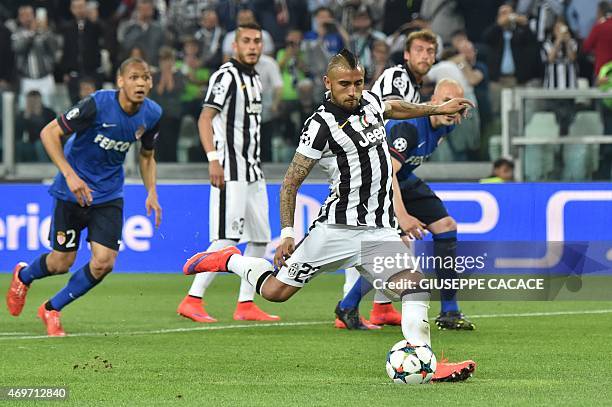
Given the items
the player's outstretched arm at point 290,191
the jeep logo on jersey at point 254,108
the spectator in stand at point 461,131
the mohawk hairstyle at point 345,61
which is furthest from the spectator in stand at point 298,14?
the player's outstretched arm at point 290,191

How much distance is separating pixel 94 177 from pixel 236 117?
1.77 m

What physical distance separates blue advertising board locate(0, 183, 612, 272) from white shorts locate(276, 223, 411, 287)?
7114 millimetres

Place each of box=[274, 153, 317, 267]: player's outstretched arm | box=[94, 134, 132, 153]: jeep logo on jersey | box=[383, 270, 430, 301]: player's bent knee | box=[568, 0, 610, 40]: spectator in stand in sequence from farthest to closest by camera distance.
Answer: box=[568, 0, 610, 40]: spectator in stand
box=[94, 134, 132, 153]: jeep logo on jersey
box=[274, 153, 317, 267]: player's outstretched arm
box=[383, 270, 430, 301]: player's bent knee

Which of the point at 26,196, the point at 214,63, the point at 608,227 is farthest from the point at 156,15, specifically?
the point at 608,227

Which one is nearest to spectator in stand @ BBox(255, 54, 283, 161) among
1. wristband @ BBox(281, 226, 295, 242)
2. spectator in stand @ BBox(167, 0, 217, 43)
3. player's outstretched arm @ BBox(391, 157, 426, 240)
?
spectator in stand @ BBox(167, 0, 217, 43)

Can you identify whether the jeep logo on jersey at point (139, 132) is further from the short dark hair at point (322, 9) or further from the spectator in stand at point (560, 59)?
the spectator in stand at point (560, 59)

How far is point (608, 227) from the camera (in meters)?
14.8

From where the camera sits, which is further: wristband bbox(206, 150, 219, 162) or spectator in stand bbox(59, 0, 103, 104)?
spectator in stand bbox(59, 0, 103, 104)

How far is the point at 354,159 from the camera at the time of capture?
7766 mm

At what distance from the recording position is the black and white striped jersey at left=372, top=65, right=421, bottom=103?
33.0 feet

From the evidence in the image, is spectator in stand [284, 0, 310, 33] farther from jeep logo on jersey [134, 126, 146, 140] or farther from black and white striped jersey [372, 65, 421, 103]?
black and white striped jersey [372, 65, 421, 103]

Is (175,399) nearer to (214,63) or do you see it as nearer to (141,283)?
(141,283)

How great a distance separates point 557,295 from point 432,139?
11.5 feet

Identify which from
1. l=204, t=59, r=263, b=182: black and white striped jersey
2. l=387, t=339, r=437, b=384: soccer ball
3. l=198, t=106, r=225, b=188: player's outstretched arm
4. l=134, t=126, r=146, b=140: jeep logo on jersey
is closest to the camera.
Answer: l=387, t=339, r=437, b=384: soccer ball
